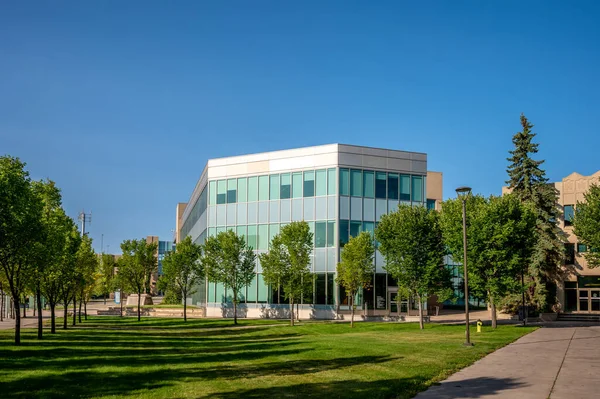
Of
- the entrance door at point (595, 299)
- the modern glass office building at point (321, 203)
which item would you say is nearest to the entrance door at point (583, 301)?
the entrance door at point (595, 299)

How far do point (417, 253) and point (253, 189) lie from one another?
21.4 metres

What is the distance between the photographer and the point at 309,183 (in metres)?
52.4

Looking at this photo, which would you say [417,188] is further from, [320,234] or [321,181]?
[320,234]

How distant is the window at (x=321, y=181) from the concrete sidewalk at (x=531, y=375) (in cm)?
2698

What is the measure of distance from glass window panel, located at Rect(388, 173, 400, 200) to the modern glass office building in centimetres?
9

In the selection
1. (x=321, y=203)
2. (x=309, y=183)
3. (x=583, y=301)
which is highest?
(x=309, y=183)

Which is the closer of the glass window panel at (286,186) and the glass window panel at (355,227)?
the glass window panel at (355,227)

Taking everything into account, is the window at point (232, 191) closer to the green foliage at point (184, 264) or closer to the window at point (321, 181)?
the green foliage at point (184, 264)

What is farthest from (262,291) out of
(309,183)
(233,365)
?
(233,365)

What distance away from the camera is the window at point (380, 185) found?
52.1 metres

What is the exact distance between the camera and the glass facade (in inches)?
1989

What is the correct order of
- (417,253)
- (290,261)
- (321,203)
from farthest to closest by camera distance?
(321,203) → (290,261) → (417,253)

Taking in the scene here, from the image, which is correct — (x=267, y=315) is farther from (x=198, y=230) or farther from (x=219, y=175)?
(x=198, y=230)

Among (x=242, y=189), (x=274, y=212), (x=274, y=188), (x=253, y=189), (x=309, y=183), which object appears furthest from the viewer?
(x=242, y=189)
